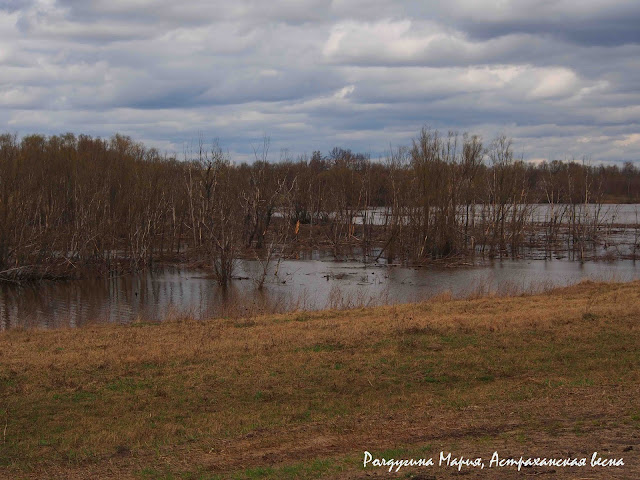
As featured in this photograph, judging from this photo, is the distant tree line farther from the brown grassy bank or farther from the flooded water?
the brown grassy bank

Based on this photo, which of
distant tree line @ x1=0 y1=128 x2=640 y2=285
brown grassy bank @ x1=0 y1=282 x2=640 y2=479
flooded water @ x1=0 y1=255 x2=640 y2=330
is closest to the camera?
brown grassy bank @ x1=0 y1=282 x2=640 y2=479

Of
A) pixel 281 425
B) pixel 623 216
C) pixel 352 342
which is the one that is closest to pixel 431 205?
pixel 352 342

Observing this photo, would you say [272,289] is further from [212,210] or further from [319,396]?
[319,396]

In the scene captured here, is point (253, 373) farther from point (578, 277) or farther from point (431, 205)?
point (431, 205)

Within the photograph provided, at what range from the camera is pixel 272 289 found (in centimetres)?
→ 3080

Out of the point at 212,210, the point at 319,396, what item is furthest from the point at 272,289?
the point at 319,396

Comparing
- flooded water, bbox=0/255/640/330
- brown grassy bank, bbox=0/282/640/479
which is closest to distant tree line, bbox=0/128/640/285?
flooded water, bbox=0/255/640/330

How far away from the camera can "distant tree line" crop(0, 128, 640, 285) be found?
33.4m

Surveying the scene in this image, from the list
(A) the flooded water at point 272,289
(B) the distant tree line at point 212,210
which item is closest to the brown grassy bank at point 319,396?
(A) the flooded water at point 272,289

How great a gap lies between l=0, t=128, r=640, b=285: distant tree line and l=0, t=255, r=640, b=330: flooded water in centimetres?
201

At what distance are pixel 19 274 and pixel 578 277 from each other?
28224mm

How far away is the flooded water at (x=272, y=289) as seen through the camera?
77.6 feet

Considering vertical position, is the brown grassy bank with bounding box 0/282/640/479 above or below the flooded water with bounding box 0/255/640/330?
above

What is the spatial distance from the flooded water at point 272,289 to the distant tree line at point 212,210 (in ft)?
6.59
